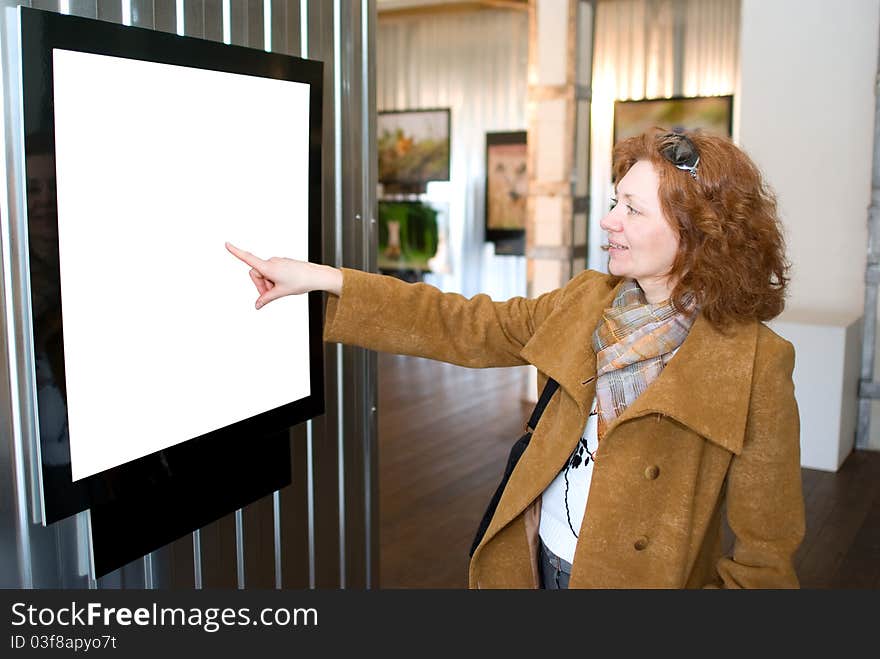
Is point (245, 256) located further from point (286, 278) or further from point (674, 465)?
point (674, 465)

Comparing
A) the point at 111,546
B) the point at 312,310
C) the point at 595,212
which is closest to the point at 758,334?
the point at 312,310

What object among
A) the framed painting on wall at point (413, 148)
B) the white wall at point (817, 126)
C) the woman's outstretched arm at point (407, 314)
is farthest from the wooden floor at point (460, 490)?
the framed painting on wall at point (413, 148)

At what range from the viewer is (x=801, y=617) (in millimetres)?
1587

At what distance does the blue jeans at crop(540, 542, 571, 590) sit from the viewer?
195 centimetres

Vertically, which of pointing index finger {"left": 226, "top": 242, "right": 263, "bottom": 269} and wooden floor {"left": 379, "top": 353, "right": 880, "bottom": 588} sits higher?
pointing index finger {"left": 226, "top": 242, "right": 263, "bottom": 269}

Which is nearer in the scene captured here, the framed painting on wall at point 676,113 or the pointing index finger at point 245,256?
the pointing index finger at point 245,256

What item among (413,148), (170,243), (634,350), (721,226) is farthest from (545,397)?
(413,148)

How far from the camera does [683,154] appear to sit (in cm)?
176

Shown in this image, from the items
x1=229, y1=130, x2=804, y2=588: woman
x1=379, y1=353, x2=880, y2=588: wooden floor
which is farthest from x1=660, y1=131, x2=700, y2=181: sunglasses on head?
x1=379, y1=353, x2=880, y2=588: wooden floor

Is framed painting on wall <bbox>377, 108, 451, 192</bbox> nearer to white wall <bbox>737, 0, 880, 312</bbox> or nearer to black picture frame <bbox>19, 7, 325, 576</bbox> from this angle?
white wall <bbox>737, 0, 880, 312</bbox>

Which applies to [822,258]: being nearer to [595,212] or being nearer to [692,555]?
[595,212]

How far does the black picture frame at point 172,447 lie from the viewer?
1515mm

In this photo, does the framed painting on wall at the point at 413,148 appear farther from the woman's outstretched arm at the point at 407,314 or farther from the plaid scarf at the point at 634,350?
the plaid scarf at the point at 634,350

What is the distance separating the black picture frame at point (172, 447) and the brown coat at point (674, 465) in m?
0.35
